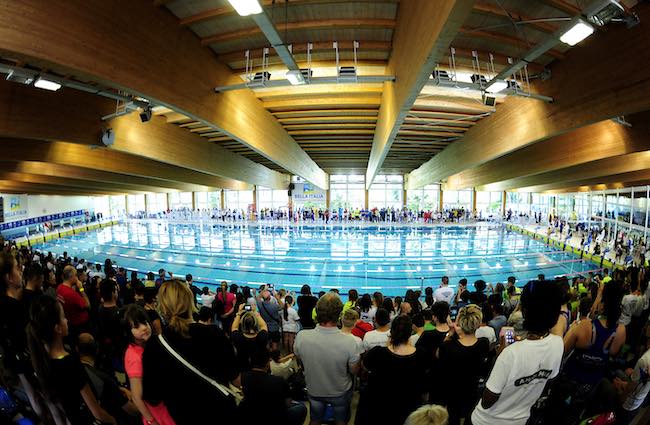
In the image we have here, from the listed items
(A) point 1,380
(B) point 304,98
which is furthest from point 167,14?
(A) point 1,380

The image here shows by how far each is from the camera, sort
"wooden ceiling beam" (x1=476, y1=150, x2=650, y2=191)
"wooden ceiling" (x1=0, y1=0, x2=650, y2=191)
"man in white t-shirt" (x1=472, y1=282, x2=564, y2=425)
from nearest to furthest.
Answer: "man in white t-shirt" (x1=472, y1=282, x2=564, y2=425)
"wooden ceiling" (x1=0, y1=0, x2=650, y2=191)
"wooden ceiling beam" (x1=476, y1=150, x2=650, y2=191)

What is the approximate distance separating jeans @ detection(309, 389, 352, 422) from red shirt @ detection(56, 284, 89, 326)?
9.96 feet

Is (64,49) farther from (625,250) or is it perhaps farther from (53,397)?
(625,250)

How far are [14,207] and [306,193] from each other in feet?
72.0

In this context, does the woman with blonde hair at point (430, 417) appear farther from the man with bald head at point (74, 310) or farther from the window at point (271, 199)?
the window at point (271, 199)

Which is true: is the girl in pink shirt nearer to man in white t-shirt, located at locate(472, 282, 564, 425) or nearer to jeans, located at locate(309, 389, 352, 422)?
jeans, located at locate(309, 389, 352, 422)

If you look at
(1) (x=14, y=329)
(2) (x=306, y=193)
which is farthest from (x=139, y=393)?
(2) (x=306, y=193)

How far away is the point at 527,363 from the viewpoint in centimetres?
180

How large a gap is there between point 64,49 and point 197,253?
45.8ft

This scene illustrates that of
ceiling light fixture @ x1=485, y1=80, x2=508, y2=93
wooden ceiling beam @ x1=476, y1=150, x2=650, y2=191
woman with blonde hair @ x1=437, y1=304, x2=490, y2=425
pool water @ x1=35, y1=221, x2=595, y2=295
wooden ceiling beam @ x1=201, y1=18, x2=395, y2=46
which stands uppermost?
wooden ceiling beam @ x1=201, y1=18, x2=395, y2=46

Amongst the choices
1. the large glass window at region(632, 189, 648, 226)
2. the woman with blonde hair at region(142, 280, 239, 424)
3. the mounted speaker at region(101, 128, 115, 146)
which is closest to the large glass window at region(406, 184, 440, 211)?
the large glass window at region(632, 189, 648, 226)

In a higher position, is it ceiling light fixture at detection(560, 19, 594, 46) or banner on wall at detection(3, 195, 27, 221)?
ceiling light fixture at detection(560, 19, 594, 46)

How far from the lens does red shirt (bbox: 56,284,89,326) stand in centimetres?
377

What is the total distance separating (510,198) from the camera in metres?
36.8
